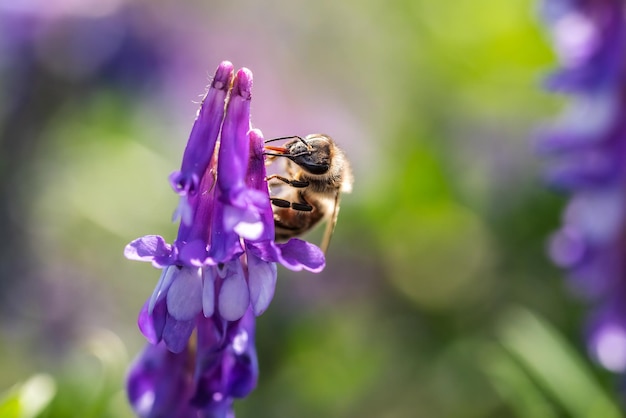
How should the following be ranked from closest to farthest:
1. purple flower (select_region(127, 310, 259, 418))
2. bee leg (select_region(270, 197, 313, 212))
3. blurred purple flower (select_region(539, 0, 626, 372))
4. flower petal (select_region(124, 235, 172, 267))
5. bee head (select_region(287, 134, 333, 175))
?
flower petal (select_region(124, 235, 172, 267)) → purple flower (select_region(127, 310, 259, 418)) → bee leg (select_region(270, 197, 313, 212)) → bee head (select_region(287, 134, 333, 175)) → blurred purple flower (select_region(539, 0, 626, 372))

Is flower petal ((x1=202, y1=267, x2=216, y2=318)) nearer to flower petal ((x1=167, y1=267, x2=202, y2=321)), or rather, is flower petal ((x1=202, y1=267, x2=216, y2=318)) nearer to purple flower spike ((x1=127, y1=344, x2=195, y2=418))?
flower petal ((x1=167, y1=267, x2=202, y2=321))

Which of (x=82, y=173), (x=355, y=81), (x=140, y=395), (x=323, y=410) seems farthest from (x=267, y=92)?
(x=140, y=395)

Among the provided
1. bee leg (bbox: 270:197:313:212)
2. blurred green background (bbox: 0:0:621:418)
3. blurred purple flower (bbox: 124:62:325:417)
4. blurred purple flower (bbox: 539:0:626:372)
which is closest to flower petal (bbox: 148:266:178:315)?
blurred purple flower (bbox: 124:62:325:417)

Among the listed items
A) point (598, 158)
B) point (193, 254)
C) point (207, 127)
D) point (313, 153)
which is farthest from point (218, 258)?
point (598, 158)

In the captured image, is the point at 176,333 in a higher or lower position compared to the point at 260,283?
lower

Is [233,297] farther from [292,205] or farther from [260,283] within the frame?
[292,205]

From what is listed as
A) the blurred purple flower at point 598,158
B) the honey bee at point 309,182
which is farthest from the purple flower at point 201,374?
the blurred purple flower at point 598,158
